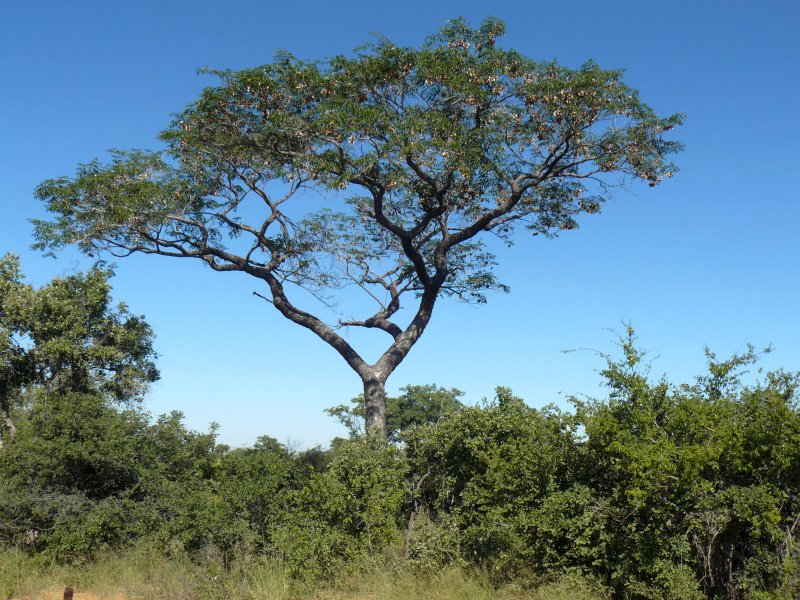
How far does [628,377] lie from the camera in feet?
26.0

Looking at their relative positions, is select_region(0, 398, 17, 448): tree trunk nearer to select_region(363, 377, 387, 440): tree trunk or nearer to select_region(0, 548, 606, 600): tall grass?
select_region(0, 548, 606, 600): tall grass

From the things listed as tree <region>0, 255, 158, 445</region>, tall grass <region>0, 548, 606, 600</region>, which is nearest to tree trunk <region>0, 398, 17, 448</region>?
tree <region>0, 255, 158, 445</region>

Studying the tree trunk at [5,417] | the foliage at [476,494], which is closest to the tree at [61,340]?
the tree trunk at [5,417]

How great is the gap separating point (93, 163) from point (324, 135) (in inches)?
196

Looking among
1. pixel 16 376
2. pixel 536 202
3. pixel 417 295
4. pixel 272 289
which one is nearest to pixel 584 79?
pixel 536 202

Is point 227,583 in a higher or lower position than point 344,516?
lower

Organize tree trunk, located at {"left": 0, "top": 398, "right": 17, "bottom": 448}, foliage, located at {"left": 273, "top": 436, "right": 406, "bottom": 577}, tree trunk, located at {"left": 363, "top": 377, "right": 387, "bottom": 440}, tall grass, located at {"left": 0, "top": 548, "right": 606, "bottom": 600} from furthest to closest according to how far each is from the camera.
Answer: tree trunk, located at {"left": 0, "top": 398, "right": 17, "bottom": 448} < tree trunk, located at {"left": 363, "top": 377, "right": 387, "bottom": 440} < foliage, located at {"left": 273, "top": 436, "right": 406, "bottom": 577} < tall grass, located at {"left": 0, "top": 548, "right": 606, "bottom": 600}

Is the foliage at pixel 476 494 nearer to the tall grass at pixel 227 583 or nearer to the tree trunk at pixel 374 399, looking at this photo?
the tall grass at pixel 227 583

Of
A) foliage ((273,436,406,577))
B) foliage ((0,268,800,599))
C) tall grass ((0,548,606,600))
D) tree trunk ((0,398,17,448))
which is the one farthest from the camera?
tree trunk ((0,398,17,448))

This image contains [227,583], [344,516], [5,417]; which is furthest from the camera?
[5,417]

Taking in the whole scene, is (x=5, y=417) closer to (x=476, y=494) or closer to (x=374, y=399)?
(x=374, y=399)

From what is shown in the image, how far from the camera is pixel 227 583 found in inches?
362

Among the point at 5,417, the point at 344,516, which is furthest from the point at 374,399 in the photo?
the point at 5,417

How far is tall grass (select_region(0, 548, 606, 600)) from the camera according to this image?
8.39 m
